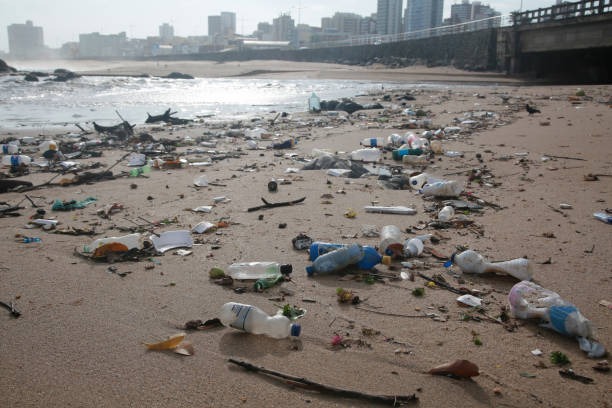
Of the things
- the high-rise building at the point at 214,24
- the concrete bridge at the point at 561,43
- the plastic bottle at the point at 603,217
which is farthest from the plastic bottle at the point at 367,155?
the high-rise building at the point at 214,24

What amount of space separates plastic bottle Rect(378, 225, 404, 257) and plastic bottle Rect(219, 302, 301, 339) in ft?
3.34

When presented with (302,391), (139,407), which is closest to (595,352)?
(302,391)

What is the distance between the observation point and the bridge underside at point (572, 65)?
19.5 m

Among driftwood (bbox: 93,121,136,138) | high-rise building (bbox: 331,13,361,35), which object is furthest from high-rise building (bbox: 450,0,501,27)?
driftwood (bbox: 93,121,136,138)

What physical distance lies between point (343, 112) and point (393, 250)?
8547 mm

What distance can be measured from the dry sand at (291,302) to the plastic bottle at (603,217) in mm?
82

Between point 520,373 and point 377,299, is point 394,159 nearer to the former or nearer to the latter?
point 377,299

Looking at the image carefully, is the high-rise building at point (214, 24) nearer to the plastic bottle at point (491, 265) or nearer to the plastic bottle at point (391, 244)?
the plastic bottle at point (391, 244)

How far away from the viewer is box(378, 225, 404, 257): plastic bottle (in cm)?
291

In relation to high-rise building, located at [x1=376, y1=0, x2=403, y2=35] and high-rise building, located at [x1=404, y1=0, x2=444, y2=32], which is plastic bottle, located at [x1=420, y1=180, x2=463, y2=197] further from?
high-rise building, located at [x1=376, y1=0, x2=403, y2=35]

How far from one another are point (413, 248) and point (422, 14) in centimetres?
11341

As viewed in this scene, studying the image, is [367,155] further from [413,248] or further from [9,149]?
[9,149]

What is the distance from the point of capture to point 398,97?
14195 mm

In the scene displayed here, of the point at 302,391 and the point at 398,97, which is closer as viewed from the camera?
the point at 302,391
